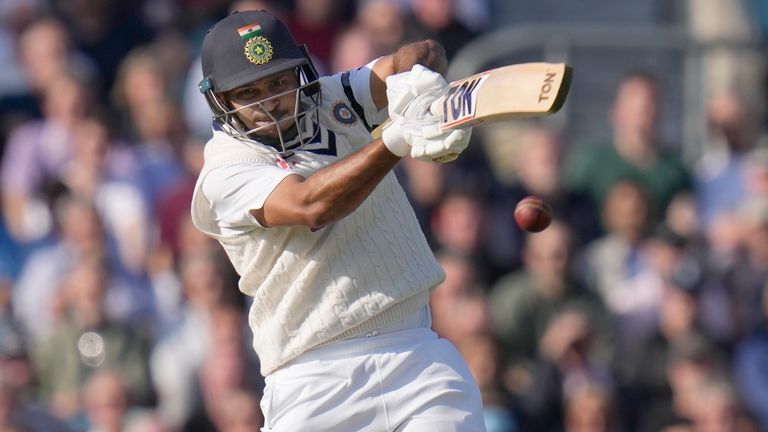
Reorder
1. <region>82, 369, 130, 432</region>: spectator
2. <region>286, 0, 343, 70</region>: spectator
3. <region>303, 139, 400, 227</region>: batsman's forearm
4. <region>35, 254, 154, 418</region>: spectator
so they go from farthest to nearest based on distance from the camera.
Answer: <region>286, 0, 343, 70</region>: spectator
<region>35, 254, 154, 418</region>: spectator
<region>82, 369, 130, 432</region>: spectator
<region>303, 139, 400, 227</region>: batsman's forearm

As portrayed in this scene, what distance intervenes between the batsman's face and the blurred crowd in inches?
133

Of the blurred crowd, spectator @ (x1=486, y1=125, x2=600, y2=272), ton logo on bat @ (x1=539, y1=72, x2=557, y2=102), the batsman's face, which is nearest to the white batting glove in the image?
ton logo on bat @ (x1=539, y1=72, x2=557, y2=102)

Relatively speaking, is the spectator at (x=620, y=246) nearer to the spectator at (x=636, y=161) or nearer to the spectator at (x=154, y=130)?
the spectator at (x=636, y=161)

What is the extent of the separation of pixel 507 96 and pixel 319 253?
105 cm

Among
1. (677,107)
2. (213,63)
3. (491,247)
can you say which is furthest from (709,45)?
(213,63)

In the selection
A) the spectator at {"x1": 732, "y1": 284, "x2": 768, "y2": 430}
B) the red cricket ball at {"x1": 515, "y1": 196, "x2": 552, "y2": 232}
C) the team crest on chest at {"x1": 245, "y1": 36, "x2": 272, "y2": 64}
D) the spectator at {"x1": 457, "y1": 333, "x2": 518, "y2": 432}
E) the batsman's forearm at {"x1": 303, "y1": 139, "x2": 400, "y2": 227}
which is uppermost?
the team crest on chest at {"x1": 245, "y1": 36, "x2": 272, "y2": 64}

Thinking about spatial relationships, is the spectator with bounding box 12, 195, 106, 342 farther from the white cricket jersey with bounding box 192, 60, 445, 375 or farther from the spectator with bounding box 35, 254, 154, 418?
the white cricket jersey with bounding box 192, 60, 445, 375

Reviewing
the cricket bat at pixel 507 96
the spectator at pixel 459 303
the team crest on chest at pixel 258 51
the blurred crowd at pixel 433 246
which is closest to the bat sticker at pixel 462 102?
the cricket bat at pixel 507 96

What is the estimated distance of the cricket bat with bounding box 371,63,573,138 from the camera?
15.6 ft

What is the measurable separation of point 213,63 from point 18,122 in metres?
5.36

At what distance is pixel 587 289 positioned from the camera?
952 centimetres

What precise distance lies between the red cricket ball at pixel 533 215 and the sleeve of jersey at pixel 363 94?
26.2 inches

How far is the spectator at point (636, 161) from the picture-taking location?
10133 millimetres

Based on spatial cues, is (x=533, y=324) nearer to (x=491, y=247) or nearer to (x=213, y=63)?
(x=491, y=247)
